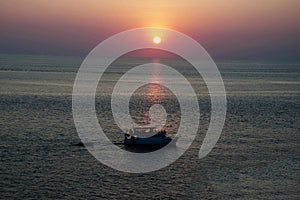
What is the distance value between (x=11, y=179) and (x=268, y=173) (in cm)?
2994

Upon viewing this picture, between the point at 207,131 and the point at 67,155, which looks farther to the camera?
the point at 207,131

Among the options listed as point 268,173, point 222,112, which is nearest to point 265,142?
point 268,173

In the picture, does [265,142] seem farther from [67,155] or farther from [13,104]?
[13,104]

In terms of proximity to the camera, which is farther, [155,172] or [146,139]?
[146,139]

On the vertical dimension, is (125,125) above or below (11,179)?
above

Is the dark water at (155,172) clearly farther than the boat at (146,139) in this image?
No

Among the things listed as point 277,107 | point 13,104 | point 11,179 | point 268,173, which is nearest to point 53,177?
point 11,179

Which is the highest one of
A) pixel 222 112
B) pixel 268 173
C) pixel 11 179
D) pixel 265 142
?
pixel 222 112

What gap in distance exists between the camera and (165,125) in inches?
3462

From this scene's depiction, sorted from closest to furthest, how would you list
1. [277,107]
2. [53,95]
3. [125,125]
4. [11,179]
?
[11,179]
[125,125]
[277,107]
[53,95]

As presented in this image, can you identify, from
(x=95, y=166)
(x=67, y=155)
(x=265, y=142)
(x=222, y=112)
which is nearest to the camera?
(x=95, y=166)

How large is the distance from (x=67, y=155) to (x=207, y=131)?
99.7ft

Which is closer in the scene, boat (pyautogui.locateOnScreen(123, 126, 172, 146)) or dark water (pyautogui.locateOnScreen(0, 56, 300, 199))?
dark water (pyautogui.locateOnScreen(0, 56, 300, 199))

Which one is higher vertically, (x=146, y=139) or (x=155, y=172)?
(x=146, y=139)
